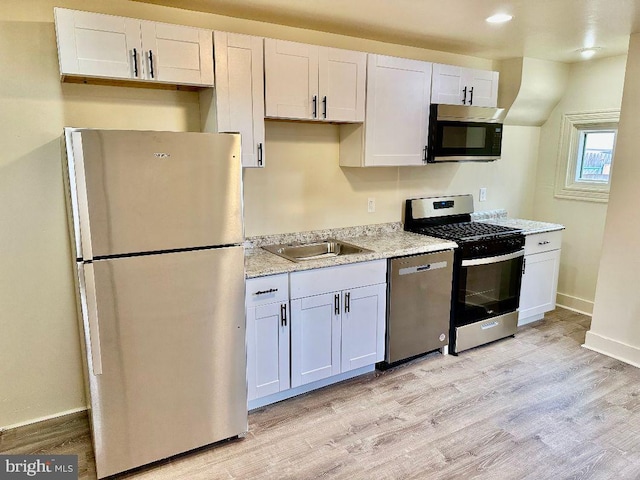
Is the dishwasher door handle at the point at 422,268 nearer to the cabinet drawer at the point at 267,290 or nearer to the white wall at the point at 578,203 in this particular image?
the cabinet drawer at the point at 267,290

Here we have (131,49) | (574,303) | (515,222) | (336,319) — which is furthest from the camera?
(574,303)

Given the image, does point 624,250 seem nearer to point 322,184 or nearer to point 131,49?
point 322,184

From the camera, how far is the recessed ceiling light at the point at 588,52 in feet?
11.6

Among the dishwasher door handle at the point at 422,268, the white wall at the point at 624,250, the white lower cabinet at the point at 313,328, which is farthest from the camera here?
the white wall at the point at 624,250

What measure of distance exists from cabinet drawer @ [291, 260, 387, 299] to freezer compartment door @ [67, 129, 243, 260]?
587 mm

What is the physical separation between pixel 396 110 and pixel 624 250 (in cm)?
206

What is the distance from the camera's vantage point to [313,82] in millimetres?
2771

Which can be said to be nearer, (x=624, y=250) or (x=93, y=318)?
(x=93, y=318)

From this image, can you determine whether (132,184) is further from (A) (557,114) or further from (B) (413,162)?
(A) (557,114)

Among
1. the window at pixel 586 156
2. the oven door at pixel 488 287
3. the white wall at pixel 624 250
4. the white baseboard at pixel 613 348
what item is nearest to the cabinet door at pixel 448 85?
the white wall at pixel 624 250

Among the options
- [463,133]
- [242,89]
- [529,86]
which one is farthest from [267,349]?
[529,86]

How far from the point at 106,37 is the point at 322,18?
4.29ft

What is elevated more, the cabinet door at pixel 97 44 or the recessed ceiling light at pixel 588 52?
the recessed ceiling light at pixel 588 52

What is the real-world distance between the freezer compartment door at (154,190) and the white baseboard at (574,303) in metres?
3.82
